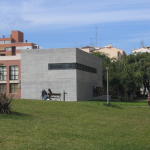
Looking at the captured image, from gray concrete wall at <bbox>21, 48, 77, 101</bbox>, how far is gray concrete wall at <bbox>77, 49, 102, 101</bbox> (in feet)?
4.79

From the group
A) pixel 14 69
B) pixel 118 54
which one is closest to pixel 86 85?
pixel 14 69

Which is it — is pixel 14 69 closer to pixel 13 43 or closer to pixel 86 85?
pixel 86 85

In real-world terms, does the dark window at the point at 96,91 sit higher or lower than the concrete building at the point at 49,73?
lower

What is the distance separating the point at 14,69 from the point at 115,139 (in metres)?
39.7

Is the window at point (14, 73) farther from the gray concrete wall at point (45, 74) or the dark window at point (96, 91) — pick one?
the dark window at point (96, 91)

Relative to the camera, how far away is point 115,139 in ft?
31.3

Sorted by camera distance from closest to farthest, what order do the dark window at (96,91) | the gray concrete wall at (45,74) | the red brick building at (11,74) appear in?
the gray concrete wall at (45,74), the red brick building at (11,74), the dark window at (96,91)

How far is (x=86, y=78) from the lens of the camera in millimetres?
46594

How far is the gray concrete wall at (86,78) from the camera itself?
4281cm

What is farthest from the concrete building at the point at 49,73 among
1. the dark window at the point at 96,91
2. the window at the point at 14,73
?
the dark window at the point at 96,91

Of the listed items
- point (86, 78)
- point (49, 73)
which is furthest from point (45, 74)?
point (86, 78)

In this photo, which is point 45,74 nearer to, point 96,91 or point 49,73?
point 49,73

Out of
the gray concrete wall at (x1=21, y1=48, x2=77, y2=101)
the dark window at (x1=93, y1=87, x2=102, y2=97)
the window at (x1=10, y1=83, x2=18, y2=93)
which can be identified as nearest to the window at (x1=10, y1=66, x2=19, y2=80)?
the window at (x1=10, y1=83, x2=18, y2=93)

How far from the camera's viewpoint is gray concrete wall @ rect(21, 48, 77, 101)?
1635 inches
